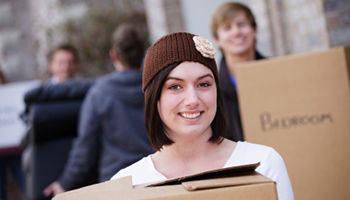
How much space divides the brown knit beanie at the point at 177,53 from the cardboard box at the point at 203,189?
430 mm

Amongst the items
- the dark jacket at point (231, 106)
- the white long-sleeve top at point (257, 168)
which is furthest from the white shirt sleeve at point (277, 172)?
the dark jacket at point (231, 106)

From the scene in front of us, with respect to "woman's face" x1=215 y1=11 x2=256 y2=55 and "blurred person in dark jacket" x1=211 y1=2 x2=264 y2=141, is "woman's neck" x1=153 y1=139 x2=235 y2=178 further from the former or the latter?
"woman's face" x1=215 y1=11 x2=256 y2=55

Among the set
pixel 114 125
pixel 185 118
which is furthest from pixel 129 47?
pixel 185 118

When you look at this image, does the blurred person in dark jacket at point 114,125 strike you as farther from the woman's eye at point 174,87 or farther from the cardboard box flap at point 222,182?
the cardboard box flap at point 222,182

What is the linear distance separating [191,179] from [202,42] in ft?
1.70

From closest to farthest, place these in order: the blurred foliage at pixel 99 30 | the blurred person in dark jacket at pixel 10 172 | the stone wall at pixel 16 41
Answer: the blurred person in dark jacket at pixel 10 172 → the blurred foliage at pixel 99 30 → the stone wall at pixel 16 41

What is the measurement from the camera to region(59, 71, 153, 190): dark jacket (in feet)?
9.27

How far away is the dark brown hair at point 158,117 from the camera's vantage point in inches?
64.1

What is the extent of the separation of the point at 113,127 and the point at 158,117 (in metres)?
1.17

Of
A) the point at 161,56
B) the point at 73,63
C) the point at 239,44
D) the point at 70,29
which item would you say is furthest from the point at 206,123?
the point at 70,29

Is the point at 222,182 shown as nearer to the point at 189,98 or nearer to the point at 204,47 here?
the point at 189,98

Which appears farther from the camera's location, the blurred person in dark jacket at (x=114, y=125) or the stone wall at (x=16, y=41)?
the stone wall at (x=16, y=41)

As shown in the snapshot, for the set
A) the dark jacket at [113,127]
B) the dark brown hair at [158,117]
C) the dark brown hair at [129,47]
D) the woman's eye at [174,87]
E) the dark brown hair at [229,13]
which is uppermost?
the dark brown hair at [229,13]

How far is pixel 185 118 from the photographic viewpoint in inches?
63.6
